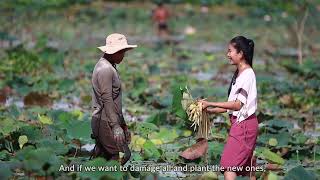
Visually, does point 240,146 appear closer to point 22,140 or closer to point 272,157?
point 272,157

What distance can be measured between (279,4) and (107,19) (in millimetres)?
6178

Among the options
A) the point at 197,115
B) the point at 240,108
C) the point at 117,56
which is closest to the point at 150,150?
the point at 197,115

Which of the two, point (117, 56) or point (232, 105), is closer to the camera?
point (232, 105)

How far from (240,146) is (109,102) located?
0.91m

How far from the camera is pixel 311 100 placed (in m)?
9.87

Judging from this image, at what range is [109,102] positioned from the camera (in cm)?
520

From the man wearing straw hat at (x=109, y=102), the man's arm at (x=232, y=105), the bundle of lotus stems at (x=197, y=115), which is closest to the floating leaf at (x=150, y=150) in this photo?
the bundle of lotus stems at (x=197, y=115)

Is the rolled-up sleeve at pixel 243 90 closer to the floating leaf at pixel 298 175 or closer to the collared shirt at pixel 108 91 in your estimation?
the floating leaf at pixel 298 175

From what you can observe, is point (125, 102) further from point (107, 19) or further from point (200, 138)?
point (107, 19)

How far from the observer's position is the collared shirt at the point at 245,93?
512 centimetres

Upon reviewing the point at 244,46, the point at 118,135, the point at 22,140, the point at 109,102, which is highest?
the point at 244,46

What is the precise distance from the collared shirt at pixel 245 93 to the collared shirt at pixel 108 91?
2.52 ft

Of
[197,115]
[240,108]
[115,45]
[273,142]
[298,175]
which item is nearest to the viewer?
[298,175]

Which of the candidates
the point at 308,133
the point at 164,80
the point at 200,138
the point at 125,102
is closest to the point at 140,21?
the point at 164,80
